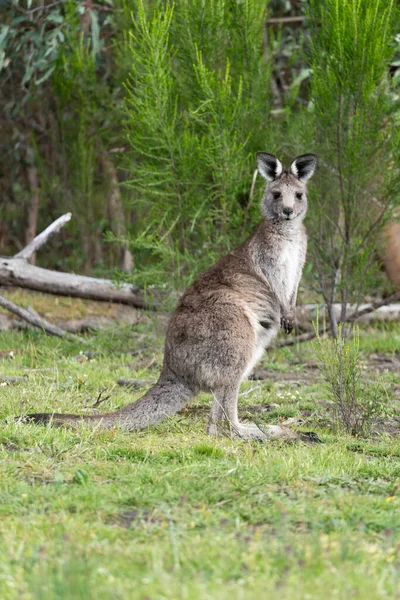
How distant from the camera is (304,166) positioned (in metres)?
6.34

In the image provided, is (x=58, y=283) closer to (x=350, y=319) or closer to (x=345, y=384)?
(x=350, y=319)

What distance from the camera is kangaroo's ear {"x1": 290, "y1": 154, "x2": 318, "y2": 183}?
6273 mm

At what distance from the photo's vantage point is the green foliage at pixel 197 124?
285 inches

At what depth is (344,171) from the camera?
24.6 feet

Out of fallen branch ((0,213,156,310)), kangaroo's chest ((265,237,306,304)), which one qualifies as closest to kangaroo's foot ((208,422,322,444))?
kangaroo's chest ((265,237,306,304))

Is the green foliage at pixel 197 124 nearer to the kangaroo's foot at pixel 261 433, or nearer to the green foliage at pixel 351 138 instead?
the green foliage at pixel 351 138

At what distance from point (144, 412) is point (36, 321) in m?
3.36

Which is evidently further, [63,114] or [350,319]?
[63,114]

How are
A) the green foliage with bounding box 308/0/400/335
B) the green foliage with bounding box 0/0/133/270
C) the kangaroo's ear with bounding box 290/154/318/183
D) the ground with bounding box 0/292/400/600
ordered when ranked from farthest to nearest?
1. the green foliage with bounding box 0/0/133/270
2. the green foliage with bounding box 308/0/400/335
3. the kangaroo's ear with bounding box 290/154/318/183
4. the ground with bounding box 0/292/400/600

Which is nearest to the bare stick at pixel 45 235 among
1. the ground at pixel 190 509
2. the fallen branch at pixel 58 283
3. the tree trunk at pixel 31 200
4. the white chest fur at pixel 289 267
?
the fallen branch at pixel 58 283

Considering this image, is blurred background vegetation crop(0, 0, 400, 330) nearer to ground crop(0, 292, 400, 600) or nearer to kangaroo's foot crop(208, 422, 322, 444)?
ground crop(0, 292, 400, 600)

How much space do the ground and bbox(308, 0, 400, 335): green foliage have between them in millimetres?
2042

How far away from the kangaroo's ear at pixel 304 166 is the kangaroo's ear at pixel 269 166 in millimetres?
105

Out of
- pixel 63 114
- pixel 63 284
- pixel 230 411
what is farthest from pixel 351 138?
pixel 63 114
